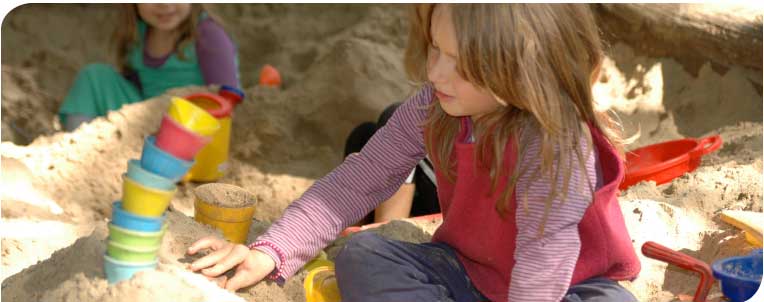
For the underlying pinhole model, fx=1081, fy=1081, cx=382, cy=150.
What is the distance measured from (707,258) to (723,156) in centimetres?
61

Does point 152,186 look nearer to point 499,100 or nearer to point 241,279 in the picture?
point 241,279

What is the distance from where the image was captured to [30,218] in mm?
2402

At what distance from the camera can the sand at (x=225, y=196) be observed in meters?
1.88

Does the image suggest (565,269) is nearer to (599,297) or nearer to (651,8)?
(599,297)

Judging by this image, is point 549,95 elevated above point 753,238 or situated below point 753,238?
above

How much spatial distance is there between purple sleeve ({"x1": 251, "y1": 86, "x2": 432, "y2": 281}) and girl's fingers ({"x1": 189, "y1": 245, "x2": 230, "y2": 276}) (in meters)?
0.13

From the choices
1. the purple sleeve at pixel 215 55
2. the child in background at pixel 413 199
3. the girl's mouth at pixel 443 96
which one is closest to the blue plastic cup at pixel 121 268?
the girl's mouth at pixel 443 96

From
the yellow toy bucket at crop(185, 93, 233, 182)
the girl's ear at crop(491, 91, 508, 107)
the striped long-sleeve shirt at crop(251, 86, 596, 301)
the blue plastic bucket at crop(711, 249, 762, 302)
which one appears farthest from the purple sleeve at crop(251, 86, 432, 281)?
the yellow toy bucket at crop(185, 93, 233, 182)

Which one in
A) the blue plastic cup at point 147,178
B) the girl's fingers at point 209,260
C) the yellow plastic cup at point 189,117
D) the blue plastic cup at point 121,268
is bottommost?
the girl's fingers at point 209,260

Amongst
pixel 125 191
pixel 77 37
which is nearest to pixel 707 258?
pixel 125 191

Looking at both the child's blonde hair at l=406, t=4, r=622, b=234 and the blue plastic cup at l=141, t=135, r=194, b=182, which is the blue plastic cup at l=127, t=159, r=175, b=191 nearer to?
the blue plastic cup at l=141, t=135, r=194, b=182

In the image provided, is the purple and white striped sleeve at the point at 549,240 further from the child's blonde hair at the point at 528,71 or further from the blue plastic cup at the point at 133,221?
the blue plastic cup at the point at 133,221

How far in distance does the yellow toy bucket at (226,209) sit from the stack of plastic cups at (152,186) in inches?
14.5

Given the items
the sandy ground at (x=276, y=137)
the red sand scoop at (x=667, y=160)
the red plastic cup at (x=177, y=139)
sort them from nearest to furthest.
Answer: the red plastic cup at (x=177, y=139), the sandy ground at (x=276, y=137), the red sand scoop at (x=667, y=160)
